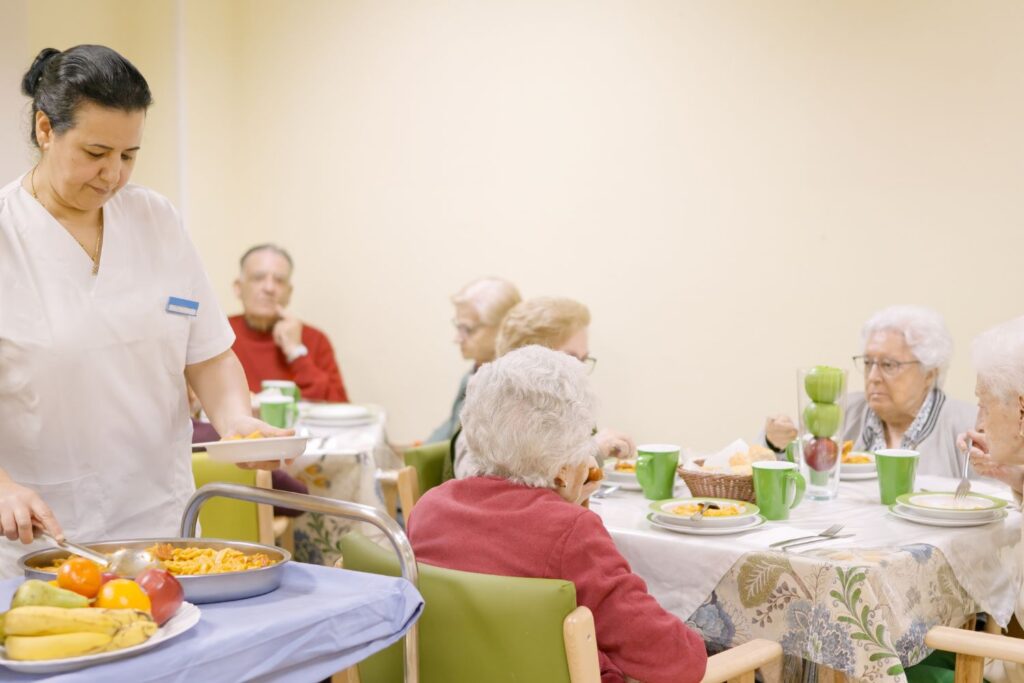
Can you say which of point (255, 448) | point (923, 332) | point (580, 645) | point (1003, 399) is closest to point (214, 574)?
point (255, 448)

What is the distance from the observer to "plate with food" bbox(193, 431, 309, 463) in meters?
1.53

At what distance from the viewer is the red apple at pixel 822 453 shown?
219cm

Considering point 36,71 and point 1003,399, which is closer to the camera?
point 36,71

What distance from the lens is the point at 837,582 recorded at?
65.6 inches

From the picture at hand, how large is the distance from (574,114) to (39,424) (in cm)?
272

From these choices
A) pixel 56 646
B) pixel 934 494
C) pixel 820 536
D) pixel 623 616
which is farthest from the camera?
pixel 934 494

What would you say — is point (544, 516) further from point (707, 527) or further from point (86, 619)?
point (86, 619)

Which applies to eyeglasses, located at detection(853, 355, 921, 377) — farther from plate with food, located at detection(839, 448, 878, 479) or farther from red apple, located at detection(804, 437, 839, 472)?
red apple, located at detection(804, 437, 839, 472)

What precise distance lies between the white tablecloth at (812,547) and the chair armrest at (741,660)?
0.15m

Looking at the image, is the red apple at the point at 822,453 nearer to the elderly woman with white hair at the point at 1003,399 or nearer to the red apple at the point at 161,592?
the elderly woman with white hair at the point at 1003,399

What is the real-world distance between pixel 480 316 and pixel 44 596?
2.57 meters

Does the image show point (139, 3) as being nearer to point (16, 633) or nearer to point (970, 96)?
point (970, 96)

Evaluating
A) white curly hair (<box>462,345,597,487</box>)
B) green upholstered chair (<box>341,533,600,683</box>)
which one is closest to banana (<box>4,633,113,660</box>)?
green upholstered chair (<box>341,533,600,683</box>)

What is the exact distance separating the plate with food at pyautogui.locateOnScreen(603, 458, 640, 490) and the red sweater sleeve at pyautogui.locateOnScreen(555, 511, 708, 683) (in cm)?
77
